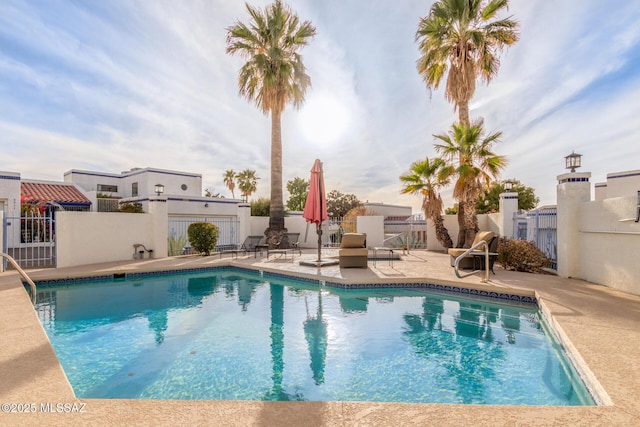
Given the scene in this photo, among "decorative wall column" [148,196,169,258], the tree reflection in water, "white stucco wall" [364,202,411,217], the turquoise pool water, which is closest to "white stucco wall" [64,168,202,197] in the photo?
"decorative wall column" [148,196,169,258]

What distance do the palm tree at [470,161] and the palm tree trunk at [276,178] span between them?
730 cm

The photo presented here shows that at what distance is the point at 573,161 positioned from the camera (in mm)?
→ 7680

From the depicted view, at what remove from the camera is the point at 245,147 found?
57.1ft

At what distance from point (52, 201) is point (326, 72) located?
60.7 ft

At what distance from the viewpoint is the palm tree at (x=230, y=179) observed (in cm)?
4097

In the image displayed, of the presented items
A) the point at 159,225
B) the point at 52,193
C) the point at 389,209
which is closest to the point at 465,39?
the point at 159,225

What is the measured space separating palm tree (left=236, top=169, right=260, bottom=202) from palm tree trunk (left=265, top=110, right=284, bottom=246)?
79.8 ft

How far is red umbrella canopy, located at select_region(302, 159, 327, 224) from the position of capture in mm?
9672

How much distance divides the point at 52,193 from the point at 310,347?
2339cm

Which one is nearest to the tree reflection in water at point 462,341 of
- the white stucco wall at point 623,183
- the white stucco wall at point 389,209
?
the white stucco wall at point 623,183

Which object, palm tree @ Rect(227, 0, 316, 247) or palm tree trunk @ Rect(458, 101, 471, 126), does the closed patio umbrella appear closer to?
palm tree @ Rect(227, 0, 316, 247)

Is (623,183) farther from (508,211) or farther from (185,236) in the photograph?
(185,236)

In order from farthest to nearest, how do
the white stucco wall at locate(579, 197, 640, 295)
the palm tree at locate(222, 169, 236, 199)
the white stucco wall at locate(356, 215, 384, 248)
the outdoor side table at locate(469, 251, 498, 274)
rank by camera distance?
the palm tree at locate(222, 169, 236, 199), the white stucco wall at locate(356, 215, 384, 248), the outdoor side table at locate(469, 251, 498, 274), the white stucco wall at locate(579, 197, 640, 295)

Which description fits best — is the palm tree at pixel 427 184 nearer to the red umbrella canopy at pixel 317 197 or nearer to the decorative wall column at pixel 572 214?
the decorative wall column at pixel 572 214
